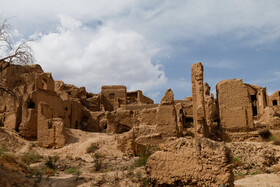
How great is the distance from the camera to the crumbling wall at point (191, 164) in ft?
26.2

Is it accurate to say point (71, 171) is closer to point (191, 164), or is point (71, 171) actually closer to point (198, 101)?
point (191, 164)

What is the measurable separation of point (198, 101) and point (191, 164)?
1003cm

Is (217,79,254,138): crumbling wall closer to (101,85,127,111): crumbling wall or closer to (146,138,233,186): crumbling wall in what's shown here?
(146,138,233,186): crumbling wall

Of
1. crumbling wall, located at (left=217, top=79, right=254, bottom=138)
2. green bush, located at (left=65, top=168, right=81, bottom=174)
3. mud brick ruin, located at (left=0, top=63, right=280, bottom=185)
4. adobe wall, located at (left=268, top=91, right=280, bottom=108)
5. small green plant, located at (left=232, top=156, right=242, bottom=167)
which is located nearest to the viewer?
mud brick ruin, located at (left=0, top=63, right=280, bottom=185)

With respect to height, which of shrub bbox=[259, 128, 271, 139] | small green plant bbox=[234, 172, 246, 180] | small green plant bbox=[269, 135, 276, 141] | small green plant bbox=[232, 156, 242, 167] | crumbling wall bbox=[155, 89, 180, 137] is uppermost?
crumbling wall bbox=[155, 89, 180, 137]

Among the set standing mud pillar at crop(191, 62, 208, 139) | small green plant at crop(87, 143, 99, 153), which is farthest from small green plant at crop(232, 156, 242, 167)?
small green plant at crop(87, 143, 99, 153)

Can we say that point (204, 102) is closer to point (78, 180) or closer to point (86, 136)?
point (86, 136)

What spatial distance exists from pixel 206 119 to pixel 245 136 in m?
2.24

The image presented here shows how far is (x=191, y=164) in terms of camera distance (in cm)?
844

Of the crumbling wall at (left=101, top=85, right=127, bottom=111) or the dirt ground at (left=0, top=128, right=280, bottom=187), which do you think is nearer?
the dirt ground at (left=0, top=128, right=280, bottom=187)

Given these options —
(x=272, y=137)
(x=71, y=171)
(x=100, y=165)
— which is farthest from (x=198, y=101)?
(x=71, y=171)

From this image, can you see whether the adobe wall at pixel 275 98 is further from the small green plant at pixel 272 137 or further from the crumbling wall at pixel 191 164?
the crumbling wall at pixel 191 164

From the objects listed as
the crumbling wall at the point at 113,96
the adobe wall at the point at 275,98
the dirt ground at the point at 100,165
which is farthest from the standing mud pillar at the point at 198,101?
the adobe wall at the point at 275,98

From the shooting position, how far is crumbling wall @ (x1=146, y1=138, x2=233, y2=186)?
800 centimetres
